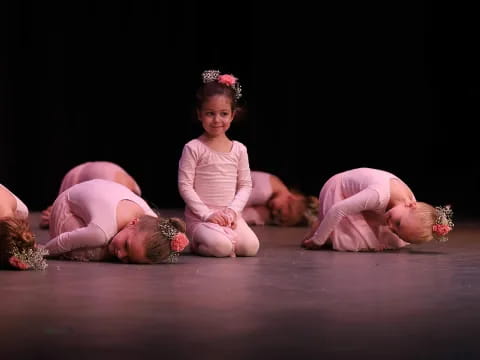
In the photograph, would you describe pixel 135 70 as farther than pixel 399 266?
Yes

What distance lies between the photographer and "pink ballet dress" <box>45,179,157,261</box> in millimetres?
4172

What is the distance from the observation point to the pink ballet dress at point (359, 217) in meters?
4.81

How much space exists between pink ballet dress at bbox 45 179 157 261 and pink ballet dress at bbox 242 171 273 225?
2.10 m

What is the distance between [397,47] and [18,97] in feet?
10.1

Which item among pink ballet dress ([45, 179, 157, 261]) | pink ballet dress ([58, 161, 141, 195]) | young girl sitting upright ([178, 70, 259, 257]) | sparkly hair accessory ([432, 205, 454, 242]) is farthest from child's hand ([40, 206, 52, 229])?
sparkly hair accessory ([432, 205, 454, 242])

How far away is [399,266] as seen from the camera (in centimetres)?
419

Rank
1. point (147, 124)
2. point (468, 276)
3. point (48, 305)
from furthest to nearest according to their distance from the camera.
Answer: point (147, 124), point (468, 276), point (48, 305)

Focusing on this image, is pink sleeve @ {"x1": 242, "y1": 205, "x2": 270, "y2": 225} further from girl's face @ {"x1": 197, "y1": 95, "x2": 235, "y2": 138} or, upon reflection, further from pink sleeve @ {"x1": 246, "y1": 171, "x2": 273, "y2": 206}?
girl's face @ {"x1": 197, "y1": 95, "x2": 235, "y2": 138}

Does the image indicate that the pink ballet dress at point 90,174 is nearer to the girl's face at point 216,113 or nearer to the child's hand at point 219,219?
the girl's face at point 216,113

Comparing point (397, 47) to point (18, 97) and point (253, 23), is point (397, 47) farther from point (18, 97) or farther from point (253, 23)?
point (18, 97)

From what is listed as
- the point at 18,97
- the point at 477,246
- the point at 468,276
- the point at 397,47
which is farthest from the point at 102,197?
the point at 397,47

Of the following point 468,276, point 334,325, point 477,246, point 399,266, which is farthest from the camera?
point 477,246

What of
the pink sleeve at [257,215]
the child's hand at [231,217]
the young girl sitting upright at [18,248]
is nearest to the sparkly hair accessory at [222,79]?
the child's hand at [231,217]

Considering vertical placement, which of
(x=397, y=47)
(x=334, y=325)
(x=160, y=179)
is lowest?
(x=160, y=179)
